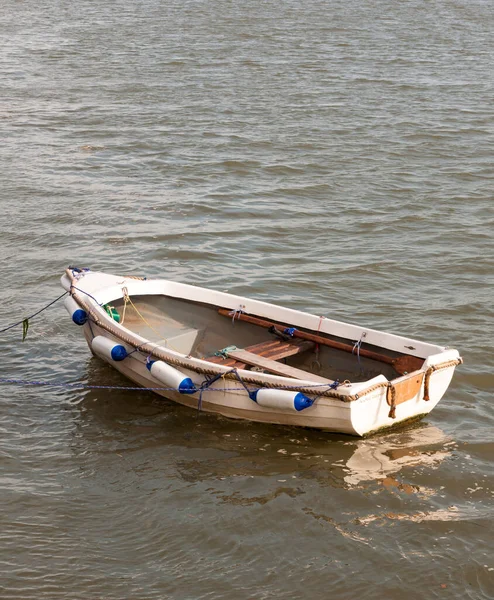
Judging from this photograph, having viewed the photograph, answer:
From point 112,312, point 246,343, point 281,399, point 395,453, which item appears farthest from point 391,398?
point 112,312

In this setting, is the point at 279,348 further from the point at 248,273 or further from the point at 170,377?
the point at 248,273

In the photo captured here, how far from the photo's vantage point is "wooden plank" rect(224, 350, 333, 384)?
9125 millimetres

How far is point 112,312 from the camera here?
10578mm

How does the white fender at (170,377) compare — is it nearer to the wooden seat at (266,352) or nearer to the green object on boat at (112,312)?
the wooden seat at (266,352)

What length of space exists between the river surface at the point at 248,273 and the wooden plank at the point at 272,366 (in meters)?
0.53

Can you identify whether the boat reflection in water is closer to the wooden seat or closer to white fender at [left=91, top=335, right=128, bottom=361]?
the wooden seat

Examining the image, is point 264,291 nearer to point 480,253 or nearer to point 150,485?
point 480,253

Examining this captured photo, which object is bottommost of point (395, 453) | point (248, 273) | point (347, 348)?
point (395, 453)

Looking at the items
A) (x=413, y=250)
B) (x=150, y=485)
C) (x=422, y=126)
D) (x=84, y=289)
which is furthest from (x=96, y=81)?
(x=150, y=485)

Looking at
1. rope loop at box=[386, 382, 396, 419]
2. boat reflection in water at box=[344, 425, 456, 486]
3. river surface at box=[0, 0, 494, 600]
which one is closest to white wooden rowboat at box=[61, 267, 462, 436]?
rope loop at box=[386, 382, 396, 419]

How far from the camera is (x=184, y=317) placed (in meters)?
10.9

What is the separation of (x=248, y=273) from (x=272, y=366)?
4186 mm

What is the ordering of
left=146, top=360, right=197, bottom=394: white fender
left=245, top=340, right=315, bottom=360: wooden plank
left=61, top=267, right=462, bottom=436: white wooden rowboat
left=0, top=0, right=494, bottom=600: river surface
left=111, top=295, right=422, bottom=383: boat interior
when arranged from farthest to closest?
left=245, top=340, right=315, bottom=360: wooden plank → left=111, top=295, right=422, bottom=383: boat interior → left=146, top=360, right=197, bottom=394: white fender → left=61, top=267, right=462, bottom=436: white wooden rowboat → left=0, top=0, right=494, bottom=600: river surface

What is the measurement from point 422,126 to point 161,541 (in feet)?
50.5
